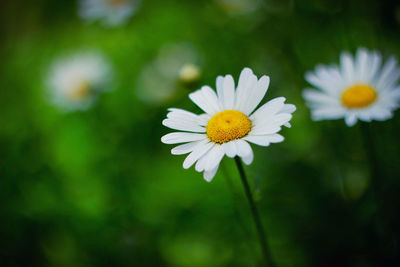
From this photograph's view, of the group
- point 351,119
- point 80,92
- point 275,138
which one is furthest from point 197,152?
point 80,92

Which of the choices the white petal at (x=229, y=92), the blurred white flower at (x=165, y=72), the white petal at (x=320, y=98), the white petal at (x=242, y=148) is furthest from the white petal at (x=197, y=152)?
the blurred white flower at (x=165, y=72)

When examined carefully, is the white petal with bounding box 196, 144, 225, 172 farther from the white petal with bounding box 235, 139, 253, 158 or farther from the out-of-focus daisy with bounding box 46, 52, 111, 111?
the out-of-focus daisy with bounding box 46, 52, 111, 111

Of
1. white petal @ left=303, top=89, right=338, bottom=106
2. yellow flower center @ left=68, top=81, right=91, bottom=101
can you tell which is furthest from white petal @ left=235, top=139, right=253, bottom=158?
yellow flower center @ left=68, top=81, right=91, bottom=101

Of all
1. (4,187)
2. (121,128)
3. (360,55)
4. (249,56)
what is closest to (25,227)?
(4,187)

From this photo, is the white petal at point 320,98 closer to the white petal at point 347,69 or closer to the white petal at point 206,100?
the white petal at point 347,69

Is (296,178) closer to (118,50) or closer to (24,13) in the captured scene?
(118,50)

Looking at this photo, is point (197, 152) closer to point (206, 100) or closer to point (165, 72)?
point (206, 100)
